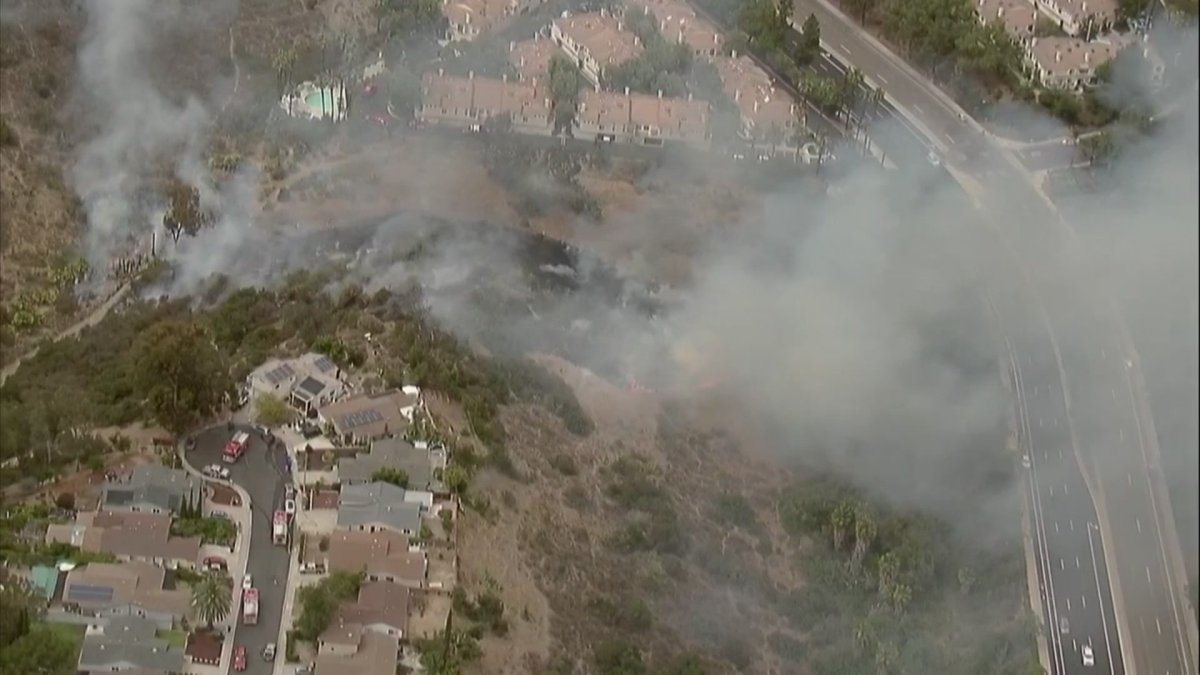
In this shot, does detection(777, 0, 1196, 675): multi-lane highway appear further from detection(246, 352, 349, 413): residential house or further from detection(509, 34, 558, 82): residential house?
detection(246, 352, 349, 413): residential house

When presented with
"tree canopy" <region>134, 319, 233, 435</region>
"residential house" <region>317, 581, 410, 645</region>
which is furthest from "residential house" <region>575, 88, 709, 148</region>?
"residential house" <region>317, 581, 410, 645</region>

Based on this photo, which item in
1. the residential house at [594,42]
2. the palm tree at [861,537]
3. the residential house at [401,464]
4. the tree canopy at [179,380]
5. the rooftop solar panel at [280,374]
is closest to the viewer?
the residential house at [401,464]

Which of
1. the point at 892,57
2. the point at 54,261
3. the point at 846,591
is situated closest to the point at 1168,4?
the point at 892,57

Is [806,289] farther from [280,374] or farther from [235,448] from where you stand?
[235,448]

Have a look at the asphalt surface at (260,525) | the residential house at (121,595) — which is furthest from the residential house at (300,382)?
the residential house at (121,595)

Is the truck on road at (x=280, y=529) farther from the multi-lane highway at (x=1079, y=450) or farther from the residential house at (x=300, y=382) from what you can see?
the multi-lane highway at (x=1079, y=450)
